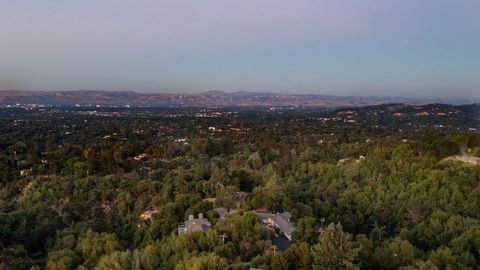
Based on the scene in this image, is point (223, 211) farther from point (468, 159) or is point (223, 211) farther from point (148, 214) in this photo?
point (468, 159)

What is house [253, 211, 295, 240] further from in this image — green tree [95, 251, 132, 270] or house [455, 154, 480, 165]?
house [455, 154, 480, 165]

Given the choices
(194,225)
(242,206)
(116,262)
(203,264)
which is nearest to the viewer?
(203,264)

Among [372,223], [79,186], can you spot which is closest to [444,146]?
[372,223]

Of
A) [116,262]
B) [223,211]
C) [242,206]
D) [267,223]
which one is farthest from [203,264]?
[242,206]

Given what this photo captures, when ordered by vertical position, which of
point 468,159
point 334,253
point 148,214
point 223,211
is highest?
point 468,159

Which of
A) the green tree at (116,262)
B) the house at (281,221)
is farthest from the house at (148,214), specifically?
the green tree at (116,262)

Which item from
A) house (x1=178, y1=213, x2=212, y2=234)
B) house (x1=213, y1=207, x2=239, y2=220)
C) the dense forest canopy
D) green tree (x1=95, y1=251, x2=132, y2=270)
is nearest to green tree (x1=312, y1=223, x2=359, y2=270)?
the dense forest canopy
